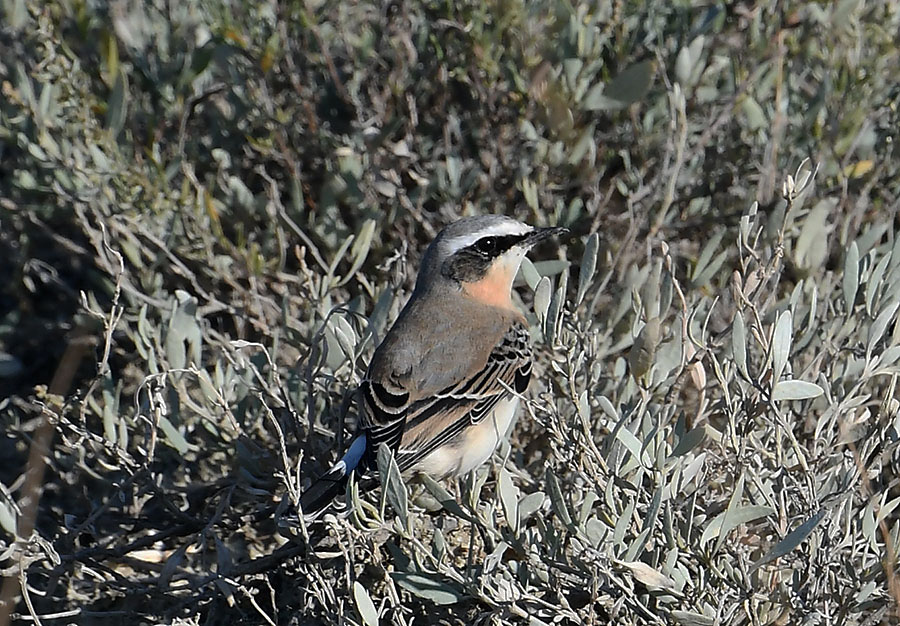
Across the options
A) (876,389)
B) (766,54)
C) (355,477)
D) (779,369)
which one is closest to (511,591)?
Result: (355,477)

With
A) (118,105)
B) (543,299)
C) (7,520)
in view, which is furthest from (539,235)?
(7,520)

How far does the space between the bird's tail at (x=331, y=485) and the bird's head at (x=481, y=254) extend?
3.35 feet

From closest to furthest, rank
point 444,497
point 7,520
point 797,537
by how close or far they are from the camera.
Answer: point 797,537 → point 444,497 → point 7,520

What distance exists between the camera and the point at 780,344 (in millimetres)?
3123

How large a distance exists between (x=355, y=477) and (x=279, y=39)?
2.67 meters

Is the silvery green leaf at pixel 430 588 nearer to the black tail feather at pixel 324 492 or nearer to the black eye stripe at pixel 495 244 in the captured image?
the black tail feather at pixel 324 492

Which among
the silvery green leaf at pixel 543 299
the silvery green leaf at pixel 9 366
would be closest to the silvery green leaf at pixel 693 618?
the silvery green leaf at pixel 543 299

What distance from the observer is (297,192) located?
17.7 feet

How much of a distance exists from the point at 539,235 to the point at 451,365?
70cm

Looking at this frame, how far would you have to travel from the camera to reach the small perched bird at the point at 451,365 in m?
3.95

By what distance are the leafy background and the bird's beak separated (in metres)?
0.34

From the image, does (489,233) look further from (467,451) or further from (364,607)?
(364,607)

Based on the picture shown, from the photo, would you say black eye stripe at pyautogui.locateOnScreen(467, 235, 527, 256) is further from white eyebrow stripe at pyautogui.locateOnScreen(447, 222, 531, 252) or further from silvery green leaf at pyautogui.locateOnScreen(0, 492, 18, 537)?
silvery green leaf at pyautogui.locateOnScreen(0, 492, 18, 537)

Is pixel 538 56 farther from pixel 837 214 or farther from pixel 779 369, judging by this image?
pixel 779 369
